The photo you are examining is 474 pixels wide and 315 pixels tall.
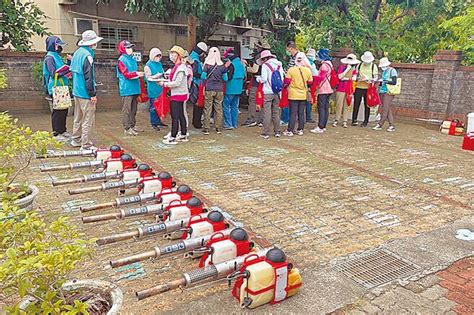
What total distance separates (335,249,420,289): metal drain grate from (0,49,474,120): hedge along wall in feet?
24.8

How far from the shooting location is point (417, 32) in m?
13.7

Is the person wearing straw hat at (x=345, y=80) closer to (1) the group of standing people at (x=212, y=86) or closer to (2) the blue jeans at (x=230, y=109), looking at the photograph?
(1) the group of standing people at (x=212, y=86)

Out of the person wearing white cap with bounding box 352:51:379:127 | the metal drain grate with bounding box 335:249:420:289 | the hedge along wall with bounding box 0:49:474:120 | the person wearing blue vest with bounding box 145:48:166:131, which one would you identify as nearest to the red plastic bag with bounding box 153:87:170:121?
the person wearing blue vest with bounding box 145:48:166:131

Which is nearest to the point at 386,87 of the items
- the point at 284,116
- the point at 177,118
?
the point at 284,116

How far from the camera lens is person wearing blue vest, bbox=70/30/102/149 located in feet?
21.1

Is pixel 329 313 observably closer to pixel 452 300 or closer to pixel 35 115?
pixel 452 300

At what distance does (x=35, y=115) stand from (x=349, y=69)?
24.8ft

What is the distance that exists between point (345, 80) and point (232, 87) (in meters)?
2.61

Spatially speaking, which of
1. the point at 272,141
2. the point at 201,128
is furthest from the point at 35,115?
the point at 272,141

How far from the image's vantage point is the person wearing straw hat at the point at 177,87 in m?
7.14

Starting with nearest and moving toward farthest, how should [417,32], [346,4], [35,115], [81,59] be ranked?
1. [81,59]
2. [35,115]
3. [346,4]
4. [417,32]

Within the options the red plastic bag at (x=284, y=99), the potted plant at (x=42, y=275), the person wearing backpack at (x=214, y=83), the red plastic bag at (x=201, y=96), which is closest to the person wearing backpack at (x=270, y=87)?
the red plastic bag at (x=284, y=99)

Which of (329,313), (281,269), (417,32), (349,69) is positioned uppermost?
(417,32)

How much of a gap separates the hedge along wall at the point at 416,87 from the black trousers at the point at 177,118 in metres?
4.44
